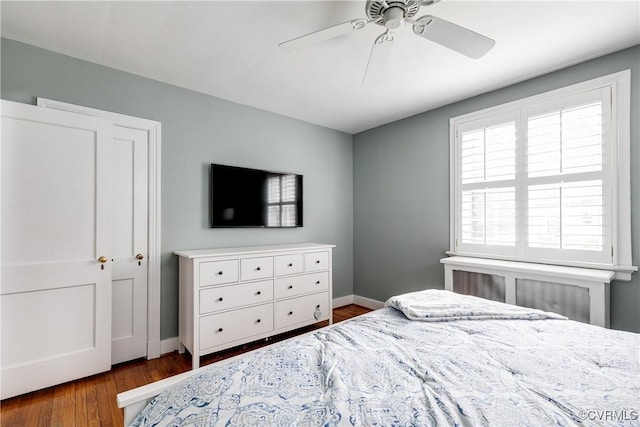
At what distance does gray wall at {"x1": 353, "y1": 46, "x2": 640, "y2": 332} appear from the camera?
3.00 m

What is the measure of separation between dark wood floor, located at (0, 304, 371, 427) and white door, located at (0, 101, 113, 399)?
77mm

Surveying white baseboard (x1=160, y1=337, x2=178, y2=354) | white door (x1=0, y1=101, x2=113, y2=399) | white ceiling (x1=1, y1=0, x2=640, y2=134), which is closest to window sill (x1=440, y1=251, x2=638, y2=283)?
white ceiling (x1=1, y1=0, x2=640, y2=134)

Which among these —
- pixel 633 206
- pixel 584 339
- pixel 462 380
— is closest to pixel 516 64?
pixel 633 206

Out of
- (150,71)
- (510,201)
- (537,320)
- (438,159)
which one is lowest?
(537,320)

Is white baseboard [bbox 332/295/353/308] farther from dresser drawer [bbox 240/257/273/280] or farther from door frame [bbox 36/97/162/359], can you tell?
door frame [bbox 36/97/162/359]

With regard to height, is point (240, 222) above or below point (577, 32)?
below

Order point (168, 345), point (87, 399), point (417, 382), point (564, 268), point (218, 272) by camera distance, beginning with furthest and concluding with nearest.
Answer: point (168, 345)
point (218, 272)
point (564, 268)
point (87, 399)
point (417, 382)

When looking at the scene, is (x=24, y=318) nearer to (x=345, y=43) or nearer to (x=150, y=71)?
(x=150, y=71)

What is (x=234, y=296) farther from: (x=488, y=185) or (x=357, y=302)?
(x=488, y=185)

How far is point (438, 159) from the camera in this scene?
333 cm

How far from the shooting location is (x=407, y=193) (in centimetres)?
363

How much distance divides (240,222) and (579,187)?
3084 millimetres

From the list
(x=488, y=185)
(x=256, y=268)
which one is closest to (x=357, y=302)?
(x=256, y=268)

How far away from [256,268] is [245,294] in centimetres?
25
